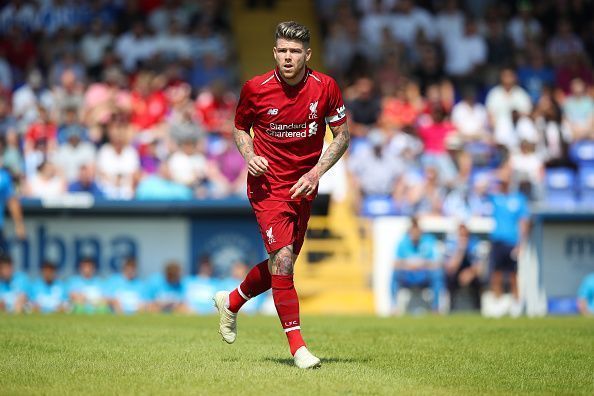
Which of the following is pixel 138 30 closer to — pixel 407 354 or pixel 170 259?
pixel 170 259

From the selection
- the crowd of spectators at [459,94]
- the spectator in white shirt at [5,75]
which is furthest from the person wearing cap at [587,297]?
the spectator in white shirt at [5,75]

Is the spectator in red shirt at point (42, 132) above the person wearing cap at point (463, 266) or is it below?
above

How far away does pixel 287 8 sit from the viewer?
24609mm

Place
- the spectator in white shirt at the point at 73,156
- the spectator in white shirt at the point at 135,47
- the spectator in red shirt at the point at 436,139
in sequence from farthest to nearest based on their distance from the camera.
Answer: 1. the spectator in white shirt at the point at 135,47
2. the spectator in red shirt at the point at 436,139
3. the spectator in white shirt at the point at 73,156

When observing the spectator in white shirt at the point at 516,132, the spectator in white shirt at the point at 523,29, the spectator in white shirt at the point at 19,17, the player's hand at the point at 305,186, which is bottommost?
the player's hand at the point at 305,186

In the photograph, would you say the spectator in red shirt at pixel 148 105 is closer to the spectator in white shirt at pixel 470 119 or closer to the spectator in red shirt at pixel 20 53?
the spectator in red shirt at pixel 20 53

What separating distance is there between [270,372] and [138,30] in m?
15.1

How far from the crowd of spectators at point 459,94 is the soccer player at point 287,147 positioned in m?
10.1

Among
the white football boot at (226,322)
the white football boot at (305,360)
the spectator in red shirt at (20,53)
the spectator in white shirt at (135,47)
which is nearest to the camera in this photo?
the white football boot at (305,360)

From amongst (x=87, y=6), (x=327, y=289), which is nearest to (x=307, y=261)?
(x=327, y=289)

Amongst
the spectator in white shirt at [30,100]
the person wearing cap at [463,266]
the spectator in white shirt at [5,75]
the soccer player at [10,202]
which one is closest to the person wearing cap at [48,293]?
the soccer player at [10,202]

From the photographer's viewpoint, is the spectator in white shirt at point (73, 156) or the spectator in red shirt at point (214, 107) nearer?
the spectator in white shirt at point (73, 156)

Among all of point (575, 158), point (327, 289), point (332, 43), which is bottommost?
point (327, 289)

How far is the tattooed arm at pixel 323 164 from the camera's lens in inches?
309
